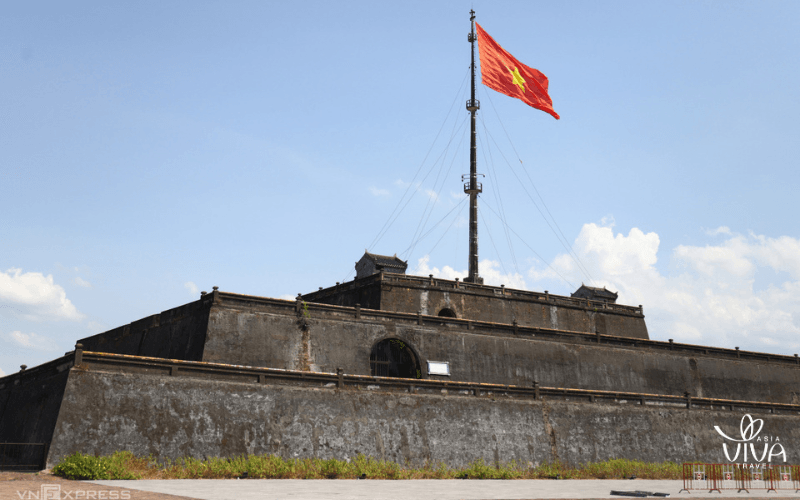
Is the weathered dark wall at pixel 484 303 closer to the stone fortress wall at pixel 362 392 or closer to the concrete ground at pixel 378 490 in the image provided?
the stone fortress wall at pixel 362 392

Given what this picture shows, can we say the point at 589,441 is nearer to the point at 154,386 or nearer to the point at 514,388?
the point at 514,388

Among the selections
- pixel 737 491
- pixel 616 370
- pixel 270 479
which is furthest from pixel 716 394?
pixel 270 479

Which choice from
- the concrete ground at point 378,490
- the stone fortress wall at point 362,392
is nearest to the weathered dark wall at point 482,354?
Answer: the stone fortress wall at point 362,392

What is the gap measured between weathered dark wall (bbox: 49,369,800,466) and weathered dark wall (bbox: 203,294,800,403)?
13.5 ft

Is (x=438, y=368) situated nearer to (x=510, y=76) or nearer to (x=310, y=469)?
(x=310, y=469)

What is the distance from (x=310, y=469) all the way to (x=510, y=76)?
84.4ft

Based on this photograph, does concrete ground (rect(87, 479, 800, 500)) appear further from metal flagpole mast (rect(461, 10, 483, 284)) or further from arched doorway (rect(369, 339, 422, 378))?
metal flagpole mast (rect(461, 10, 483, 284))

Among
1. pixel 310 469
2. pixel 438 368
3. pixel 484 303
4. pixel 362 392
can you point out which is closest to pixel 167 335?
pixel 362 392

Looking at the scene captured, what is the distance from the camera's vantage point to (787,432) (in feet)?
106

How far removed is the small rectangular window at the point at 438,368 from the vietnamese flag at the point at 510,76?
1594cm

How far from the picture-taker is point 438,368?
29.2 meters

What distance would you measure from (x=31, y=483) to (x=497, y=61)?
3082 centimetres

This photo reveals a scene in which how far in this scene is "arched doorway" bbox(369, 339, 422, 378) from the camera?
28891mm

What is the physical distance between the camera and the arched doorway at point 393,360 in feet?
94.8
